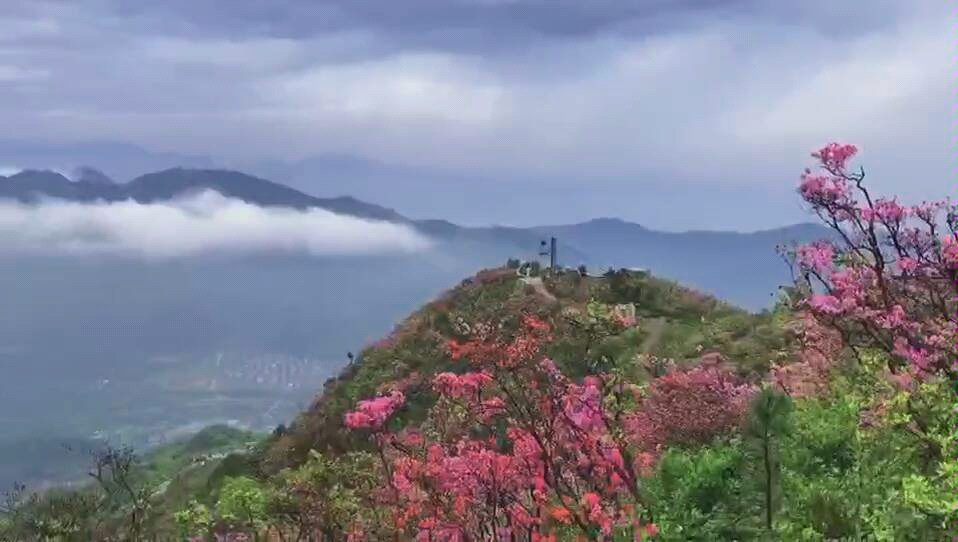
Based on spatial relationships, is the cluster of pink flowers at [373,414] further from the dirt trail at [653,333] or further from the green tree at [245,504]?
the dirt trail at [653,333]

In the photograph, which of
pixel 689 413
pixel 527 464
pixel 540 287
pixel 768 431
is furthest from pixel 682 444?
pixel 540 287

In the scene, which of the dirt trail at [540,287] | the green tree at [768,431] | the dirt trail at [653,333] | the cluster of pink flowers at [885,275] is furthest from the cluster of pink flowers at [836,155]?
the dirt trail at [540,287]

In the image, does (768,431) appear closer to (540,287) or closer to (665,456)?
(665,456)

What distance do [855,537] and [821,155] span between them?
7.17 m

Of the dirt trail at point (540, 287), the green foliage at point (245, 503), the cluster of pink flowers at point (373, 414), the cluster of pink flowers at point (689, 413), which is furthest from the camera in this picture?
the dirt trail at point (540, 287)

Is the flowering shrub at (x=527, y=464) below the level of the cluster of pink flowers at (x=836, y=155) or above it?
below

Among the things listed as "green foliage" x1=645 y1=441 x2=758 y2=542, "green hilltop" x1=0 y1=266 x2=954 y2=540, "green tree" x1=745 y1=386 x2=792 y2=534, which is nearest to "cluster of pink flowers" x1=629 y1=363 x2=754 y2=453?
"green hilltop" x1=0 y1=266 x2=954 y2=540

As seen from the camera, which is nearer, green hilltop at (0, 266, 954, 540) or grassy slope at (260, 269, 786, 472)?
green hilltop at (0, 266, 954, 540)

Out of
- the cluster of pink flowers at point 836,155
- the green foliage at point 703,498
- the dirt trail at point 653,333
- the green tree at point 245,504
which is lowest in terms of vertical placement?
the green tree at point 245,504

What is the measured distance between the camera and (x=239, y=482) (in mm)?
16203

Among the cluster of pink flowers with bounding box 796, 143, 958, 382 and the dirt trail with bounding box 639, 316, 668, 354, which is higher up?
the cluster of pink flowers with bounding box 796, 143, 958, 382

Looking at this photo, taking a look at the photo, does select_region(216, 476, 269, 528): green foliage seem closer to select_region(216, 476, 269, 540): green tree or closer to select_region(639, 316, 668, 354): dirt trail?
select_region(216, 476, 269, 540): green tree

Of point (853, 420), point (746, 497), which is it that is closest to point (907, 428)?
point (853, 420)

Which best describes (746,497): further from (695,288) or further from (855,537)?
(695,288)
